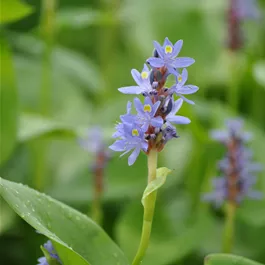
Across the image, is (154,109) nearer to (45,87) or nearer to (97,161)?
(97,161)

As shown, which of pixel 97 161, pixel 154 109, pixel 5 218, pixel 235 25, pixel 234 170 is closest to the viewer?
pixel 154 109

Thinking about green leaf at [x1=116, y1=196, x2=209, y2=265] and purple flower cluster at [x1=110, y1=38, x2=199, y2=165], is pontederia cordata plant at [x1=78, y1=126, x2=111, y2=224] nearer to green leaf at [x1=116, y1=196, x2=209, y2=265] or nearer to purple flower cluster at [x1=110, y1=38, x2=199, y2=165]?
green leaf at [x1=116, y1=196, x2=209, y2=265]

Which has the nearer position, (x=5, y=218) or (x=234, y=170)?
(x=234, y=170)

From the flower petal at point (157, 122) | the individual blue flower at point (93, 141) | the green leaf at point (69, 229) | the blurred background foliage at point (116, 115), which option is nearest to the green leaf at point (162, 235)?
the blurred background foliage at point (116, 115)

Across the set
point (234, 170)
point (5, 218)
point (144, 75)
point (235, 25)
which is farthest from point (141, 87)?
point (235, 25)

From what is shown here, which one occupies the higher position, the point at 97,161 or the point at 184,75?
the point at 184,75

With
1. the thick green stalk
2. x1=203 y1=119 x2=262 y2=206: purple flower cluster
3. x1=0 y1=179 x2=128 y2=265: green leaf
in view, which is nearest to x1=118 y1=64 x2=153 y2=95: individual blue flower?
x1=0 y1=179 x2=128 y2=265: green leaf

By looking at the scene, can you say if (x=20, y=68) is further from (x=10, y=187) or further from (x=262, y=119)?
(x=10, y=187)

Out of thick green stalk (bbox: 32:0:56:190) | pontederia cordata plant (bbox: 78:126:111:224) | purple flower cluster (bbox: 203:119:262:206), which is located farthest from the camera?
thick green stalk (bbox: 32:0:56:190)
